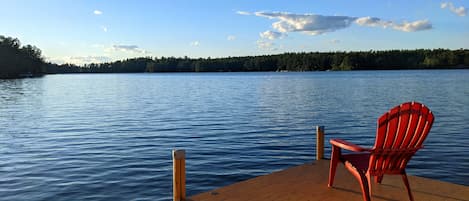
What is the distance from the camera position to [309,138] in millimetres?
12242

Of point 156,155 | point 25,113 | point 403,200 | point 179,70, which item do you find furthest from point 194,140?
point 179,70

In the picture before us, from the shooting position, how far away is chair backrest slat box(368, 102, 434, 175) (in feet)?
13.6

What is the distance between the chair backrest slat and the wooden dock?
2.25 ft

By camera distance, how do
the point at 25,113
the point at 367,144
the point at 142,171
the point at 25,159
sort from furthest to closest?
the point at 25,113
the point at 367,144
the point at 25,159
the point at 142,171

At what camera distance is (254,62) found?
131m

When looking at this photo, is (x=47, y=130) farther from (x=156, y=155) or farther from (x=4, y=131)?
(x=156, y=155)

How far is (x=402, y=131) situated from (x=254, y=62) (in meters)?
127

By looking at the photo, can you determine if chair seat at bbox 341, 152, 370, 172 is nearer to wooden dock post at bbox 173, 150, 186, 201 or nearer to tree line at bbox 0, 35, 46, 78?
wooden dock post at bbox 173, 150, 186, 201

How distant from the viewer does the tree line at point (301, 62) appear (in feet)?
354

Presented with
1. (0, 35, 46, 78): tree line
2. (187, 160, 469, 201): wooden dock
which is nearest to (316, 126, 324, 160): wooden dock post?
(187, 160, 469, 201): wooden dock

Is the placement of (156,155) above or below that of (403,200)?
below

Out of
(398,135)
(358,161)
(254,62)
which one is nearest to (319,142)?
(358,161)

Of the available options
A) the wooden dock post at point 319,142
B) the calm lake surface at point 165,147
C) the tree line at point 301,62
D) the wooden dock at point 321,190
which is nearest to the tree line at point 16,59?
the tree line at point 301,62

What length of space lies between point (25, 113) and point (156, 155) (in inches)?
507
